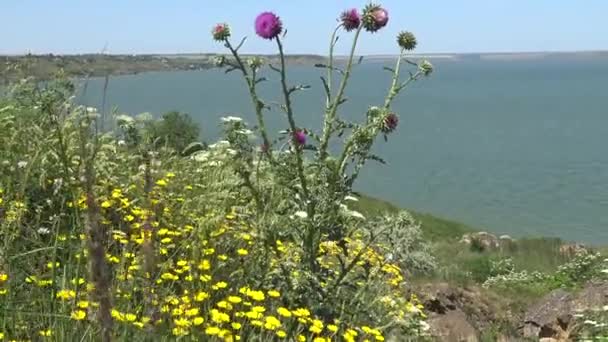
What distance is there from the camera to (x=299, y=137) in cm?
463

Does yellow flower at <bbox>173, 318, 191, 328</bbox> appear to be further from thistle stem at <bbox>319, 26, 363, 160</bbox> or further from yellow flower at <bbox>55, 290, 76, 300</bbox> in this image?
thistle stem at <bbox>319, 26, 363, 160</bbox>

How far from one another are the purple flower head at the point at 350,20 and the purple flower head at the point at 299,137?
769 mm

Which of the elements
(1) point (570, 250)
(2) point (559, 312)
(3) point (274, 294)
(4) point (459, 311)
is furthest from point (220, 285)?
(1) point (570, 250)

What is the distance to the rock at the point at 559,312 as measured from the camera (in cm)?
660

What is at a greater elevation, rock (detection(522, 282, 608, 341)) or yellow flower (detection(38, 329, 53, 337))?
yellow flower (detection(38, 329, 53, 337))

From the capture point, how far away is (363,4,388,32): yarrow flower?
4703 mm

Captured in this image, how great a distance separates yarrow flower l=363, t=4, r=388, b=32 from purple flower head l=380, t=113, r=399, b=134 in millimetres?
593

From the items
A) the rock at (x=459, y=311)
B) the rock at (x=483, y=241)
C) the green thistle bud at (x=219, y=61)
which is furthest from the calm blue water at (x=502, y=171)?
the rock at (x=483, y=241)

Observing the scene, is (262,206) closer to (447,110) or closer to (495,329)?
(495,329)

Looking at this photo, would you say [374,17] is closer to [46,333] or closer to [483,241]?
[46,333]

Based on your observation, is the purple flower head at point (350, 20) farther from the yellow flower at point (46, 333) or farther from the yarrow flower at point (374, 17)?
the yellow flower at point (46, 333)

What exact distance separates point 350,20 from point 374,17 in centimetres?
19

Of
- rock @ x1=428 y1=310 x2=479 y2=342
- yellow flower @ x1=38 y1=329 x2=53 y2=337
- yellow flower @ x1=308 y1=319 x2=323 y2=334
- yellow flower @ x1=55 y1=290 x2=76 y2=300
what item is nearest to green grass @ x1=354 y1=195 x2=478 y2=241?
rock @ x1=428 y1=310 x2=479 y2=342

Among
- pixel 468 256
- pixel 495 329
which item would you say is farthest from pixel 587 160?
pixel 495 329
